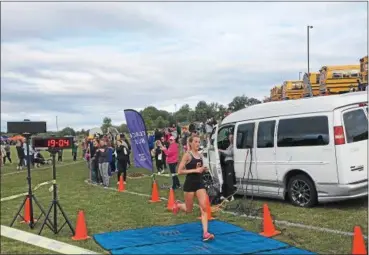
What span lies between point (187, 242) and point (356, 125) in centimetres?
425

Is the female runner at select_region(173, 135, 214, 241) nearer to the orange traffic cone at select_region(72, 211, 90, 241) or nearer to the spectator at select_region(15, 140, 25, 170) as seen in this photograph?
the orange traffic cone at select_region(72, 211, 90, 241)

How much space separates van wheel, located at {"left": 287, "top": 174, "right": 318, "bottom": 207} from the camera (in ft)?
31.2

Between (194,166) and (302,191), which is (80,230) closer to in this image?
(194,166)

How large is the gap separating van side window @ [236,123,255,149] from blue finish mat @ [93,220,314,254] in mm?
2917

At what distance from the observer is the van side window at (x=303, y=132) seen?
9.16 meters

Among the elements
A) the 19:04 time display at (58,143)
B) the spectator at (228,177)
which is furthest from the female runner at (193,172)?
the spectator at (228,177)

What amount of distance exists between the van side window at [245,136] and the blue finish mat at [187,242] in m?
2.92

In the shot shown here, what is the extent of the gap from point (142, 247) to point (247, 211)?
3.22 metres

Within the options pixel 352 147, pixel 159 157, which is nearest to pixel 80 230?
pixel 352 147

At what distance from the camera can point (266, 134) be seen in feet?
34.5

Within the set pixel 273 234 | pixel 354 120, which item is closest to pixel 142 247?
pixel 273 234

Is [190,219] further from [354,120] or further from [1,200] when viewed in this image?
[1,200]

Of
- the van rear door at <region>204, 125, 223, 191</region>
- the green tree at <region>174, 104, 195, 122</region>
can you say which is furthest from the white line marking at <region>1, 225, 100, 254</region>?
the green tree at <region>174, 104, 195, 122</region>

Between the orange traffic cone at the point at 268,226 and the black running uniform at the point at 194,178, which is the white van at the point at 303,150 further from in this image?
the black running uniform at the point at 194,178
